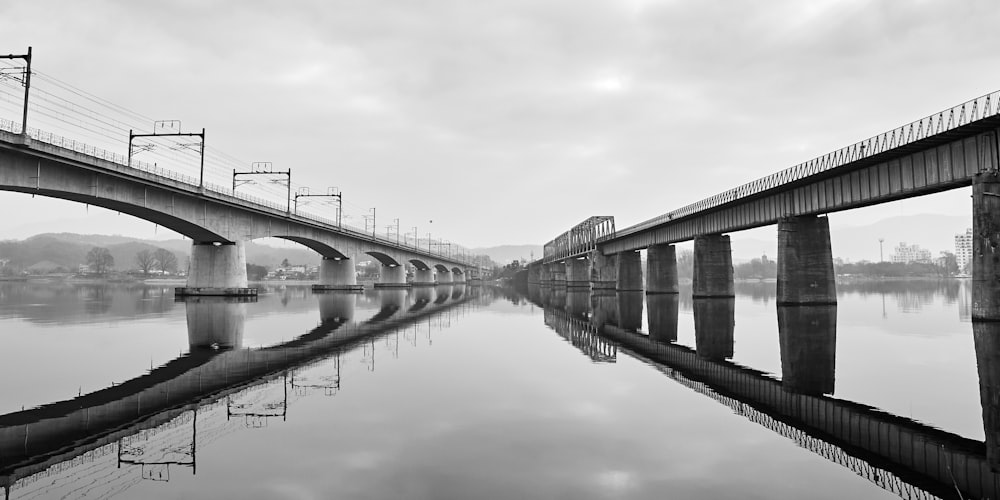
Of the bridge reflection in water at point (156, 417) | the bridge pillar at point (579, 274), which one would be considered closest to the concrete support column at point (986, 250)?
the bridge reflection in water at point (156, 417)

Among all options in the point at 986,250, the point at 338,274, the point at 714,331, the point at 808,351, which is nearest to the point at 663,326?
the point at 714,331

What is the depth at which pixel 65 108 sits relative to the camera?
38094mm

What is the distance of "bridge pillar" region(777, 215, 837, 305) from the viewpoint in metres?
43.4

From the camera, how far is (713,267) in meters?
58.4

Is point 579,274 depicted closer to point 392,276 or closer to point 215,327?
point 392,276

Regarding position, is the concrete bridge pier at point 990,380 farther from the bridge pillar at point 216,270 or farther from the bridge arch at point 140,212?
the bridge pillar at point 216,270

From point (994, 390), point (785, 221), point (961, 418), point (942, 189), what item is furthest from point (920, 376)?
point (785, 221)

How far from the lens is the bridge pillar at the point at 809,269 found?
43406mm

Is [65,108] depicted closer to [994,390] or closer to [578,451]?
[578,451]

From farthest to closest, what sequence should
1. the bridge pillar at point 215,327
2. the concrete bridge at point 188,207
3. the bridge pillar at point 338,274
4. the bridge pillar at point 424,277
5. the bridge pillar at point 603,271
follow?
the bridge pillar at point 424,277
the bridge pillar at point 338,274
the bridge pillar at point 603,271
the concrete bridge at point 188,207
the bridge pillar at point 215,327

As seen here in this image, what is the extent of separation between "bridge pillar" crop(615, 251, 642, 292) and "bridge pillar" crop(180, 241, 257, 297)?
53.3 metres

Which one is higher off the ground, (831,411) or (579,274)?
(579,274)

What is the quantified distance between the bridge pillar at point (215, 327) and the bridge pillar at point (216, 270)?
53.5 feet

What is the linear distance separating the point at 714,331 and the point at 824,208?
1844 cm
